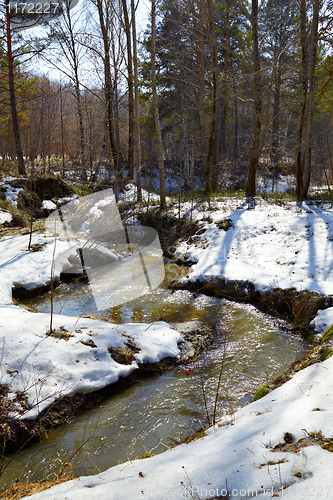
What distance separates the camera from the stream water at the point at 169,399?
303cm

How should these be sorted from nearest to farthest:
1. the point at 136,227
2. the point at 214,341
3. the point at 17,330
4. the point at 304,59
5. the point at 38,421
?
the point at 38,421 → the point at 17,330 → the point at 214,341 → the point at 304,59 → the point at 136,227

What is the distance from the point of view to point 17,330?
4020 mm

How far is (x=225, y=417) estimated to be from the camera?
3232 mm

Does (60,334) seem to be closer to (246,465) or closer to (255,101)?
(246,465)

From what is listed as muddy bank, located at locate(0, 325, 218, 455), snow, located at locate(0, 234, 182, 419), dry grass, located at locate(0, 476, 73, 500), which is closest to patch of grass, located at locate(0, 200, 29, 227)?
snow, located at locate(0, 234, 182, 419)

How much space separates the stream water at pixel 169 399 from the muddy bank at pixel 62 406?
87mm

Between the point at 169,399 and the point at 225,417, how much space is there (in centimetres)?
90

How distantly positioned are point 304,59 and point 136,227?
8.55m

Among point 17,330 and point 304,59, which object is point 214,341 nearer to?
point 17,330

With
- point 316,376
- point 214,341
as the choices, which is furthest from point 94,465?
point 214,341

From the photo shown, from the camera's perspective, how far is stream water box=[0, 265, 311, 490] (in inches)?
119

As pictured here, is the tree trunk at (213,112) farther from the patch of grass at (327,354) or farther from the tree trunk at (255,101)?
the patch of grass at (327,354)

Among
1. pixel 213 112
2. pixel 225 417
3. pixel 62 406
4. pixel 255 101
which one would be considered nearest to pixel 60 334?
pixel 62 406

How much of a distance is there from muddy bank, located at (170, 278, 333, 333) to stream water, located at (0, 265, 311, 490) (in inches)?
11.6
